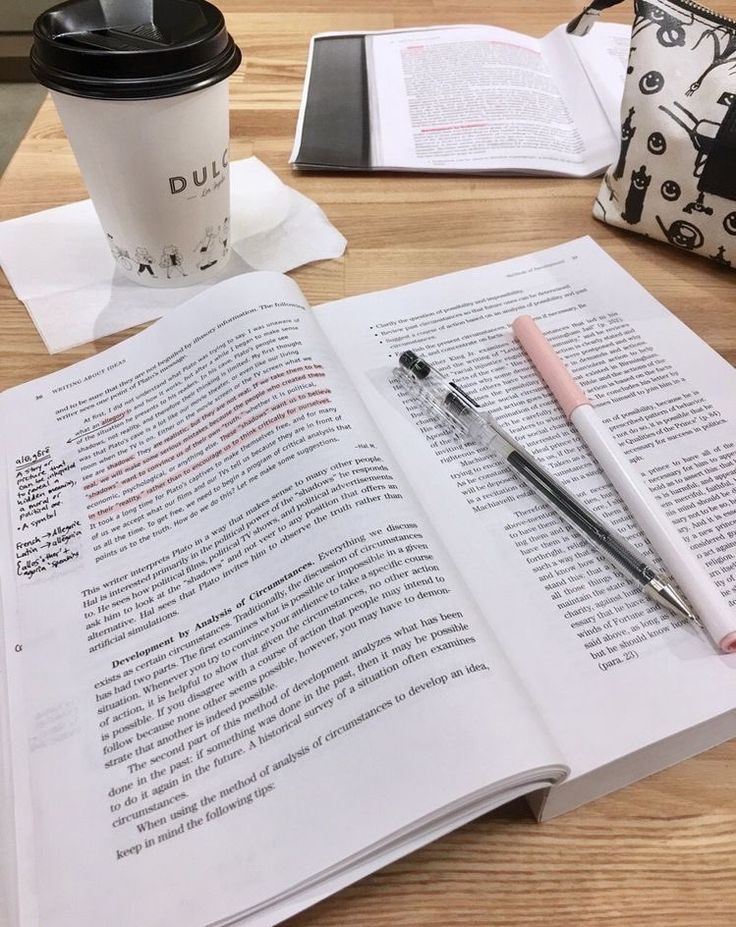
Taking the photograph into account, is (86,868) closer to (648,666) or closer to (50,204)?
(648,666)

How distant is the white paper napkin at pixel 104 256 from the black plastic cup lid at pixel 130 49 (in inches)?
5.7

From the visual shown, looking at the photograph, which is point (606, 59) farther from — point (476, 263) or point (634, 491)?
point (634, 491)

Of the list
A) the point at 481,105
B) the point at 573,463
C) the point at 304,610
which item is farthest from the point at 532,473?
the point at 481,105

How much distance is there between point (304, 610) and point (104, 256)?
0.37 metres

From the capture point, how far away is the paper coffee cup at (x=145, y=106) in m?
0.39

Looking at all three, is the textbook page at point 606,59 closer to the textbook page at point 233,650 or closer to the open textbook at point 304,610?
the open textbook at point 304,610

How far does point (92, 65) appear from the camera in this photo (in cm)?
39

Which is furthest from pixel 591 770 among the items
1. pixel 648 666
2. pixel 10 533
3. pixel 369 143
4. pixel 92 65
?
pixel 369 143

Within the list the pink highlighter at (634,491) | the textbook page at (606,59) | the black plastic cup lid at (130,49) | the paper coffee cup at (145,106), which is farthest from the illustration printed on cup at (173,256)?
the textbook page at (606,59)

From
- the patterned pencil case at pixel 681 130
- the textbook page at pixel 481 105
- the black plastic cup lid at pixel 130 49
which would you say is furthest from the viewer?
the textbook page at pixel 481 105

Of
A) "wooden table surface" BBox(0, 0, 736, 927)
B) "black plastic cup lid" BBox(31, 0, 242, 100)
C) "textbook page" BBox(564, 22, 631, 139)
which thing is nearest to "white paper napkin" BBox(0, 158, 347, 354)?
"wooden table surface" BBox(0, 0, 736, 927)

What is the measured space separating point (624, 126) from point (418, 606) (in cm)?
43

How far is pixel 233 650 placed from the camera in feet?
1.01

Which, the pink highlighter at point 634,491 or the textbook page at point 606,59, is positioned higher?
the textbook page at point 606,59
